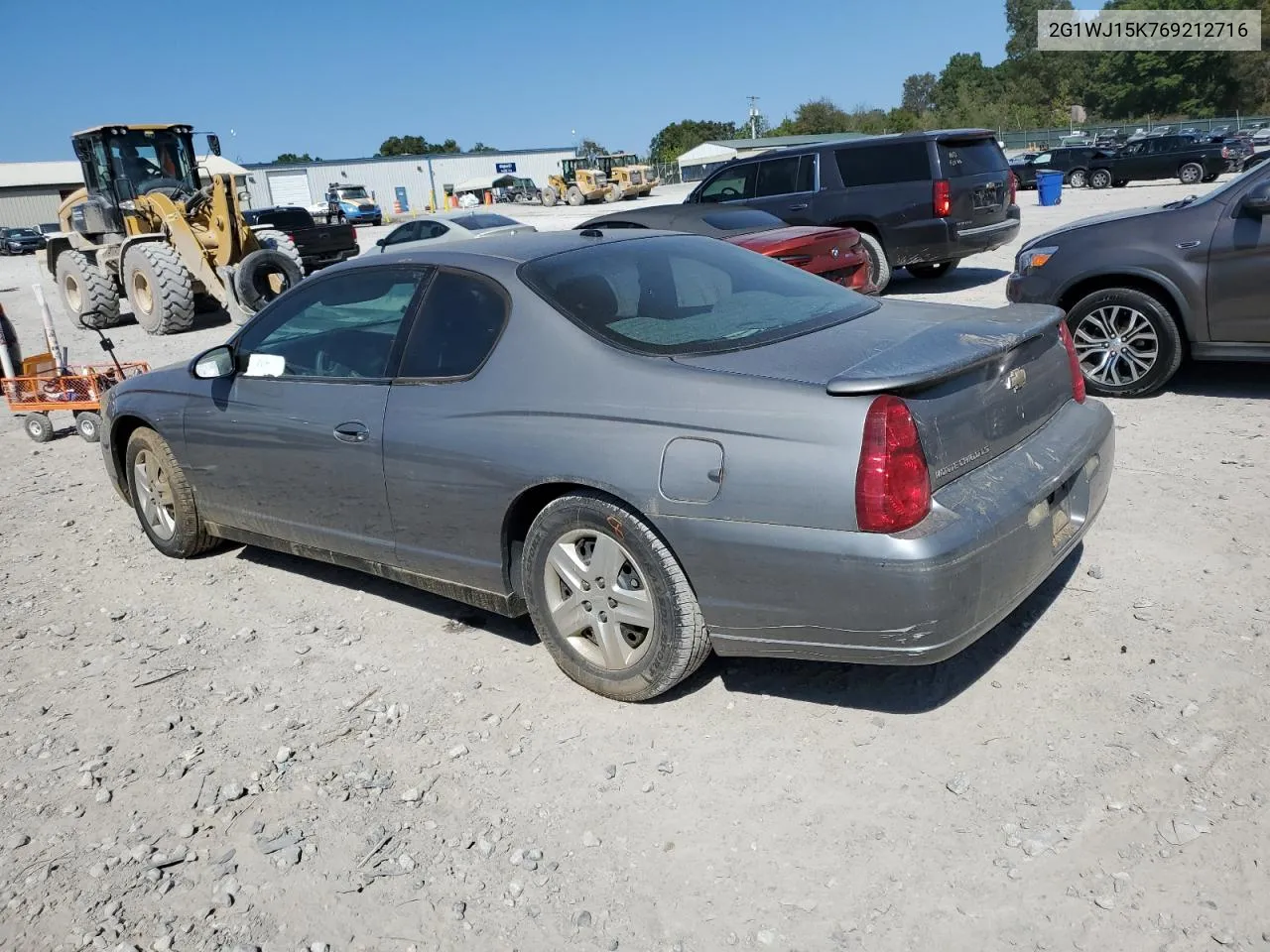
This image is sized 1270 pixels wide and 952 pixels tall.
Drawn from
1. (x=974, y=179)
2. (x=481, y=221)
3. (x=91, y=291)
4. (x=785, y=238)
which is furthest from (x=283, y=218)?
(x=785, y=238)

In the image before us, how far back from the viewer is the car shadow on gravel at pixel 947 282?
1237 centimetres

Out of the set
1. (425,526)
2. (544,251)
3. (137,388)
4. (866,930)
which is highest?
(544,251)

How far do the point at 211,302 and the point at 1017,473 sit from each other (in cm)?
1611

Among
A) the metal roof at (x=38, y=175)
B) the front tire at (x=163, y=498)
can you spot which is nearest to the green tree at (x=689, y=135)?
the metal roof at (x=38, y=175)

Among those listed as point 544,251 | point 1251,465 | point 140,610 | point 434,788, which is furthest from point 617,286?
point 1251,465

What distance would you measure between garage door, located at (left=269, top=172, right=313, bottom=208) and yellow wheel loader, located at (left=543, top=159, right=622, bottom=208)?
74.7ft

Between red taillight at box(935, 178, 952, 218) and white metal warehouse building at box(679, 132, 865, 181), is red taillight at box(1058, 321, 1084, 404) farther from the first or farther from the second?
white metal warehouse building at box(679, 132, 865, 181)

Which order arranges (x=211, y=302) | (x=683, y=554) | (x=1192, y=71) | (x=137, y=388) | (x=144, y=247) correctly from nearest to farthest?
(x=683, y=554) → (x=137, y=388) → (x=144, y=247) → (x=211, y=302) → (x=1192, y=71)

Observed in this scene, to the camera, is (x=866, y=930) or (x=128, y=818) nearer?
(x=866, y=930)

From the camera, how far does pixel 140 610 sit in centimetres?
482

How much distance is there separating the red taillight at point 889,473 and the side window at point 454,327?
151cm

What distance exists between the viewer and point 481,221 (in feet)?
68.6

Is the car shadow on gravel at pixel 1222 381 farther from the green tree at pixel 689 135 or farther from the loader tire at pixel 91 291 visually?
the green tree at pixel 689 135

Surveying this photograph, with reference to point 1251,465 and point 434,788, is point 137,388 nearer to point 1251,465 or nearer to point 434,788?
point 434,788
